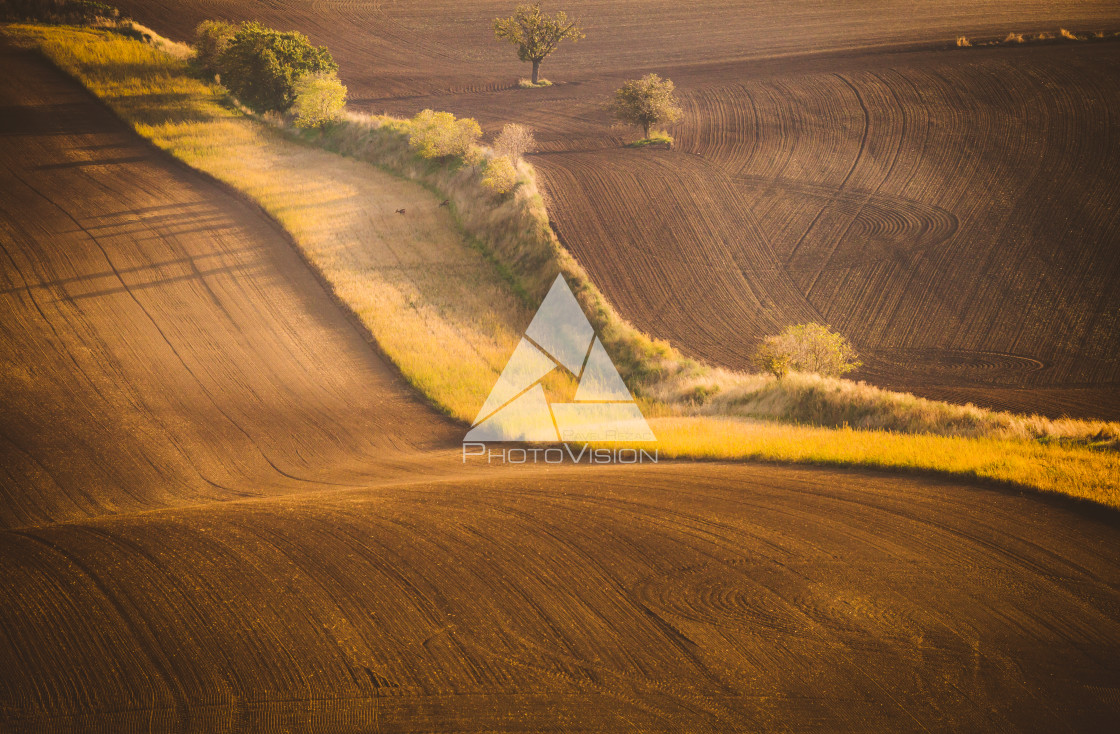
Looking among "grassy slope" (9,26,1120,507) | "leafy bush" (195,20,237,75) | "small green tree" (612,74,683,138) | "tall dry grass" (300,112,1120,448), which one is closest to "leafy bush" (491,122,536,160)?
"tall dry grass" (300,112,1120,448)

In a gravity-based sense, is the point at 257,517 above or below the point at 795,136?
below

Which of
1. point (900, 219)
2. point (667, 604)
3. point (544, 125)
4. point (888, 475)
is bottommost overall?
point (667, 604)

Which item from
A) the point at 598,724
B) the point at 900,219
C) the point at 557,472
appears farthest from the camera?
the point at 900,219

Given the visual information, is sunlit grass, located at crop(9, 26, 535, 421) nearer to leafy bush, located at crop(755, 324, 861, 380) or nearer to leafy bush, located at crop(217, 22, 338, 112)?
leafy bush, located at crop(217, 22, 338, 112)

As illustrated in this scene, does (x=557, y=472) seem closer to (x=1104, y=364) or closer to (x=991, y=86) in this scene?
(x=1104, y=364)

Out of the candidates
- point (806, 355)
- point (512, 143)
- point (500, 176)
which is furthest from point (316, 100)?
point (806, 355)

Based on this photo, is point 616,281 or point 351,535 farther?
point 616,281

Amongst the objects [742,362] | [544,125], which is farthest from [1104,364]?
[544,125]

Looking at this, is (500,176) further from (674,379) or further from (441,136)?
(674,379)
